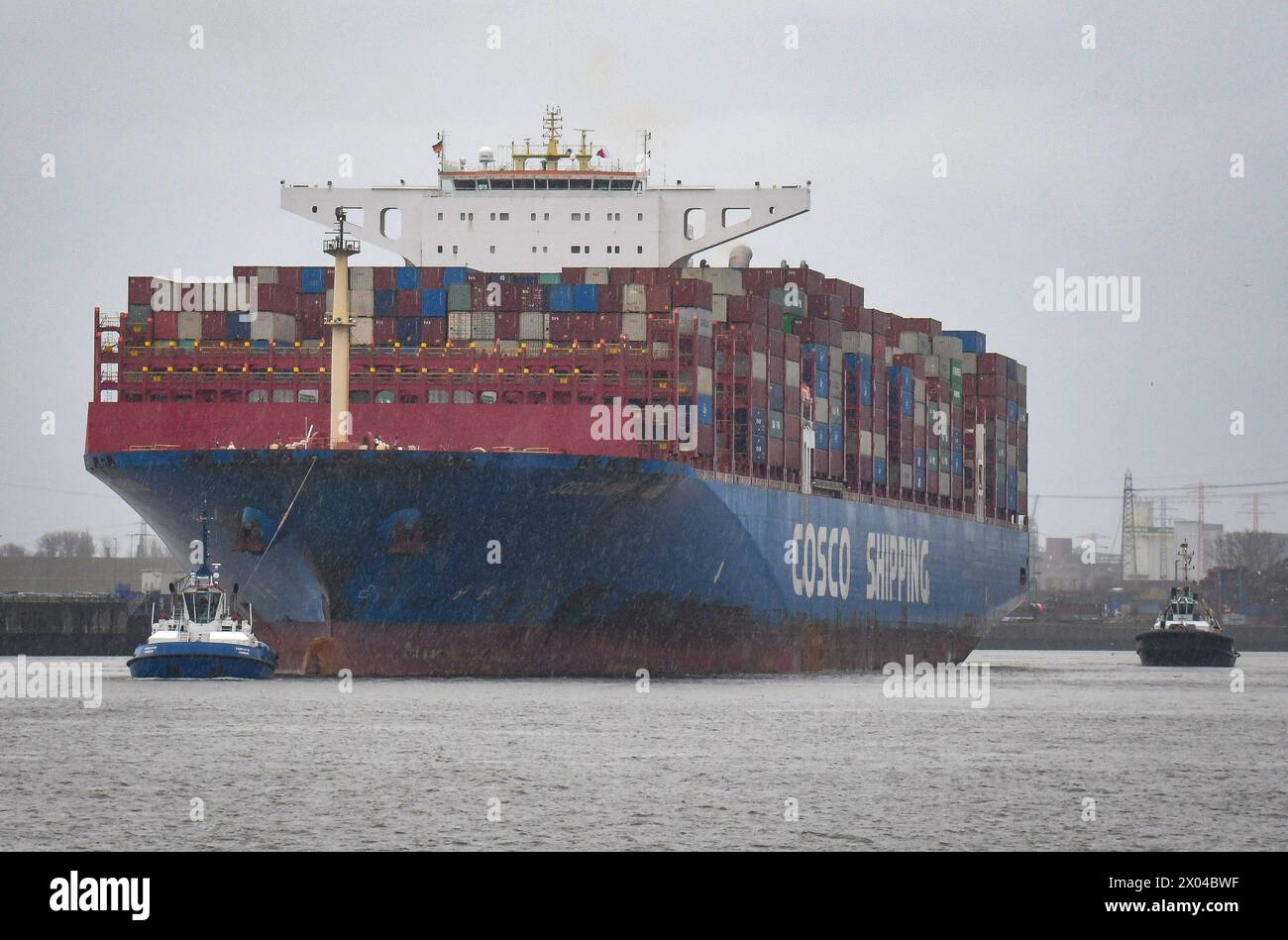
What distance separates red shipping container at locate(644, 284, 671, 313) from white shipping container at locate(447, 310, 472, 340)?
15.4ft

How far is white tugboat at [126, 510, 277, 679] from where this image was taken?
1924 inches

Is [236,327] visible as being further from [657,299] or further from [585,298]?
[657,299]

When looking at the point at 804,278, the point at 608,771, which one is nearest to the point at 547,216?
the point at 804,278

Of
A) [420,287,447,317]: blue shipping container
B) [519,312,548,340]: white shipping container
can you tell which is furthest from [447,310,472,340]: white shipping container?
[519,312,548,340]: white shipping container

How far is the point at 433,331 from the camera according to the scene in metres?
52.6

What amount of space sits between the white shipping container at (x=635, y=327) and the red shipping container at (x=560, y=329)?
1441 mm

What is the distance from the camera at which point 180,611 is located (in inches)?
2133

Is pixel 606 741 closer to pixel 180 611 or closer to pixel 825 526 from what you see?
pixel 180 611

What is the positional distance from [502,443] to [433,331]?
4.38 meters

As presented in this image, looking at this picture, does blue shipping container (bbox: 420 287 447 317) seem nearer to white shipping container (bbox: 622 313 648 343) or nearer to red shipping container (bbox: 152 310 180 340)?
white shipping container (bbox: 622 313 648 343)

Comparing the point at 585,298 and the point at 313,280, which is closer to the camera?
the point at 585,298

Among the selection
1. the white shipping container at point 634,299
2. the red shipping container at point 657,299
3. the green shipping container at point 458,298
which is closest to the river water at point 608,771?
the green shipping container at point 458,298

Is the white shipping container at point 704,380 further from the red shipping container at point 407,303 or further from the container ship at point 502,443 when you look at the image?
the red shipping container at point 407,303

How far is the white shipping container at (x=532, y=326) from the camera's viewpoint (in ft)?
172
